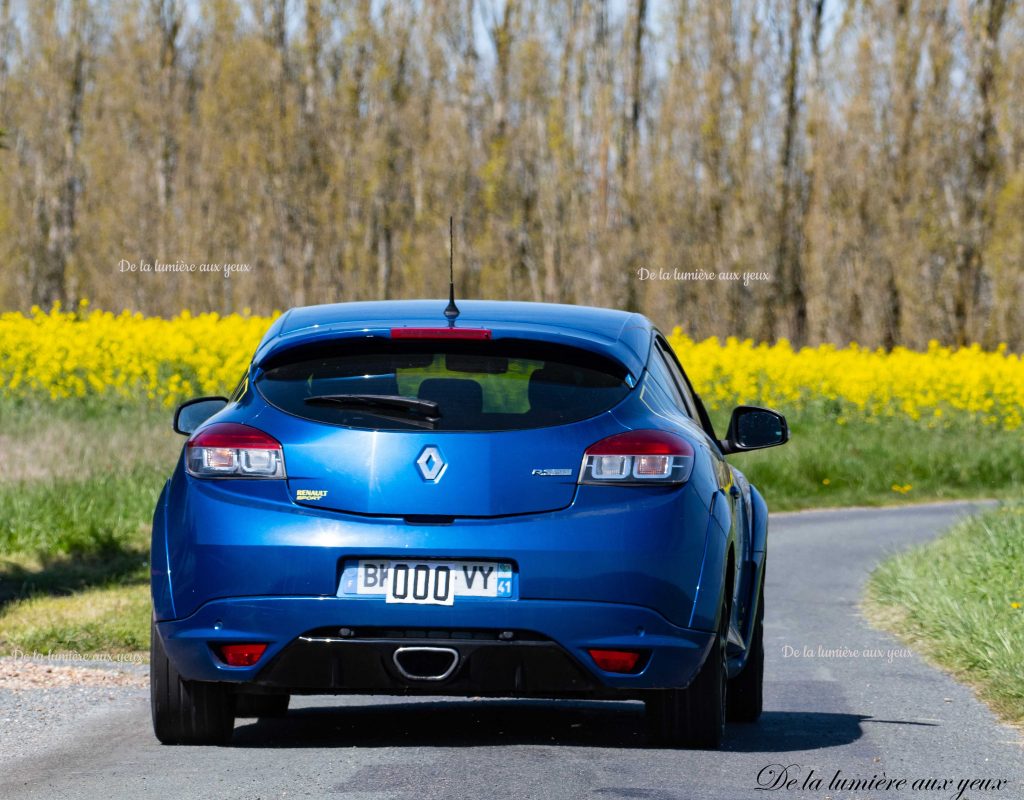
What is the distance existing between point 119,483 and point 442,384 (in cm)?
1045

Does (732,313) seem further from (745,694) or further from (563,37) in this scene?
(745,694)

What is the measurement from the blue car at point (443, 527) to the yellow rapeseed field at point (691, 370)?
18.1 m

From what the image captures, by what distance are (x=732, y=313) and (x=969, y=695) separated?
1173 inches

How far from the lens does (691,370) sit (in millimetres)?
28062

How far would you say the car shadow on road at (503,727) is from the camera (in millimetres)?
6605

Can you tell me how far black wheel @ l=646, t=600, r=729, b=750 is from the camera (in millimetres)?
6223

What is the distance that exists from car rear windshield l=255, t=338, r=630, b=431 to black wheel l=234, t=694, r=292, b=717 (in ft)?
5.36

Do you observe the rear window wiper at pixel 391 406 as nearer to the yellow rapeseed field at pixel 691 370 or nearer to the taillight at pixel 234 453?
the taillight at pixel 234 453

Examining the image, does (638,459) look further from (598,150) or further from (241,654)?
(598,150)

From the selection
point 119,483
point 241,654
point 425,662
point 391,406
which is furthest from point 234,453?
point 119,483

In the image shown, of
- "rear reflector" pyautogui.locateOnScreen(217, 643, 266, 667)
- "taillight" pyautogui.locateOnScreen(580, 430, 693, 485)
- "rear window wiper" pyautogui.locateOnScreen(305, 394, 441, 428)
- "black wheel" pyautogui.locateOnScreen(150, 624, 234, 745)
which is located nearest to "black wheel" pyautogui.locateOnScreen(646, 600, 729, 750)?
"taillight" pyautogui.locateOnScreen(580, 430, 693, 485)

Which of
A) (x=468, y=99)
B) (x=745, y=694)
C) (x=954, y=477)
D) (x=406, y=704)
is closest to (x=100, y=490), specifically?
(x=406, y=704)

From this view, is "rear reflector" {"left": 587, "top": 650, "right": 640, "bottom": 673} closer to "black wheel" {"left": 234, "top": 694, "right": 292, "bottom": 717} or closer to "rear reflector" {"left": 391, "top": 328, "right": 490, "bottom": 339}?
"rear reflector" {"left": 391, "top": 328, "right": 490, "bottom": 339}

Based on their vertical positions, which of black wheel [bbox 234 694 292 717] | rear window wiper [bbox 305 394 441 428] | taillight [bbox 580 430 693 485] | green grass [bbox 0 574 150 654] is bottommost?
green grass [bbox 0 574 150 654]
